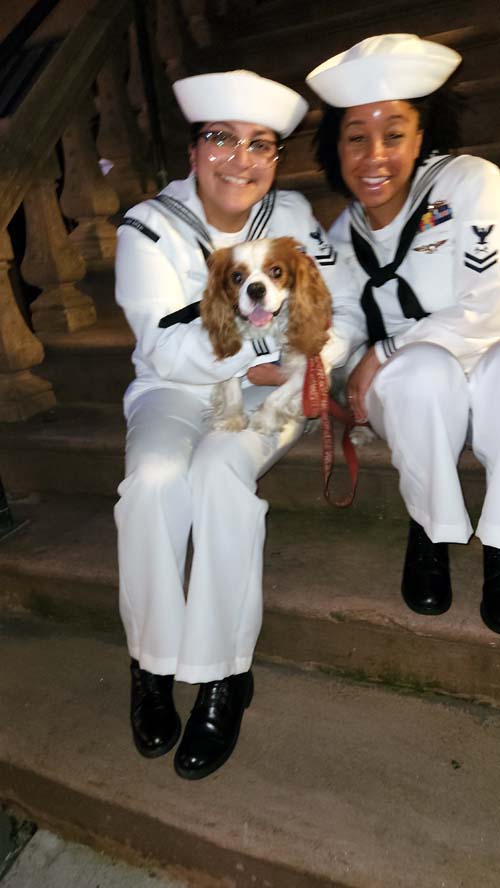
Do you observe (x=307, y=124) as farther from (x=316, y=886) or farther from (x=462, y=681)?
(x=316, y=886)

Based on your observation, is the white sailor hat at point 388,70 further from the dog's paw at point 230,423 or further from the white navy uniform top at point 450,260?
the dog's paw at point 230,423

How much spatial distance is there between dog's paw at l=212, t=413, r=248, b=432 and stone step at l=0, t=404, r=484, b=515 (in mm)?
453

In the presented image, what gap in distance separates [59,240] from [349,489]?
7.94ft

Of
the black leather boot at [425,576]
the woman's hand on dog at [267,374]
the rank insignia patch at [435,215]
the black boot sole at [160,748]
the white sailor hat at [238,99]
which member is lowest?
the black boot sole at [160,748]

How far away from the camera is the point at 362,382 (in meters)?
2.22

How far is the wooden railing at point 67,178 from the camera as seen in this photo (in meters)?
3.41

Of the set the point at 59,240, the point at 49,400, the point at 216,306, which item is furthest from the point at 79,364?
the point at 216,306

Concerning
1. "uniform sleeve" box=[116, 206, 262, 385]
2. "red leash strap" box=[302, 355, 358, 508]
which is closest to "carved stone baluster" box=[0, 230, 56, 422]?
"uniform sleeve" box=[116, 206, 262, 385]

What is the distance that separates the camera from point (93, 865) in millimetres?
1813

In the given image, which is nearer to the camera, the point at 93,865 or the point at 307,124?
the point at 93,865

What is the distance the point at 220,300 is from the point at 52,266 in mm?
2118

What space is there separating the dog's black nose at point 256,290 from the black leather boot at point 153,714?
4.16 ft

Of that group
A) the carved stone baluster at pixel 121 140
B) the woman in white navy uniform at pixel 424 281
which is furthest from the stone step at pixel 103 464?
the carved stone baluster at pixel 121 140

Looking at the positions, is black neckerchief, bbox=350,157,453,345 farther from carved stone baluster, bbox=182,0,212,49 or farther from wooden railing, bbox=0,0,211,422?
carved stone baluster, bbox=182,0,212,49
